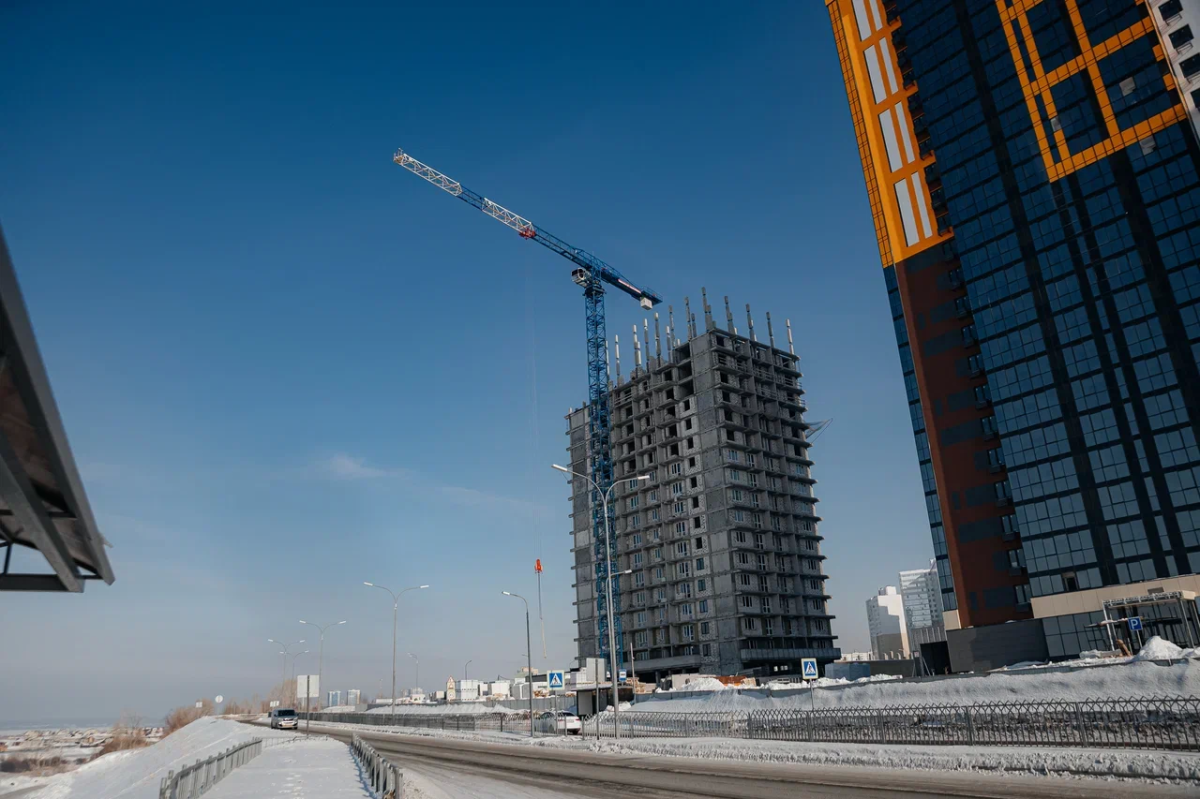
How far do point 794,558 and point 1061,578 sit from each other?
5344 centimetres

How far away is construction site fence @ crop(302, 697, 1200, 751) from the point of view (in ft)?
73.6

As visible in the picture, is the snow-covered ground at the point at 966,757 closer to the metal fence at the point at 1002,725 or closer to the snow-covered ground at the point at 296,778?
the metal fence at the point at 1002,725

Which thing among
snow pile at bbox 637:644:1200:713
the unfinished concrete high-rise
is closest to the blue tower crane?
the unfinished concrete high-rise

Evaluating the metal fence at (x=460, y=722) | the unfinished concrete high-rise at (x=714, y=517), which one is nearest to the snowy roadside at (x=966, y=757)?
the metal fence at (x=460, y=722)

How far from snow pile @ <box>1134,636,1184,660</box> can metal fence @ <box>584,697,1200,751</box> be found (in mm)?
7440

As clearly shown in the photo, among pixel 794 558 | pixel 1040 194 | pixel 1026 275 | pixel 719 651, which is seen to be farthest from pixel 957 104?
pixel 719 651

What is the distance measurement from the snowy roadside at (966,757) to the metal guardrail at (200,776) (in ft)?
51.2

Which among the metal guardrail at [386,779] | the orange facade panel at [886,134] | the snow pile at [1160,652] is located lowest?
the metal guardrail at [386,779]

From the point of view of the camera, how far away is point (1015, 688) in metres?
35.7

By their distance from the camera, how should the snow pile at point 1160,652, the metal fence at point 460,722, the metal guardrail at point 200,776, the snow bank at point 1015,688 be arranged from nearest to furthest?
1. the metal guardrail at point 200,776
2. the snow bank at point 1015,688
3. the snow pile at point 1160,652
4. the metal fence at point 460,722

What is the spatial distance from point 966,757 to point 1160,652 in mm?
23184

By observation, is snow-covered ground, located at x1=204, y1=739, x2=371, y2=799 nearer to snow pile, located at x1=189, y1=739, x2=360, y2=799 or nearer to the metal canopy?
snow pile, located at x1=189, y1=739, x2=360, y2=799

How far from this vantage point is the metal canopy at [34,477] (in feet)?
22.9

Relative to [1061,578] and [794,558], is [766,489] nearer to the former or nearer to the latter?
[794,558]
